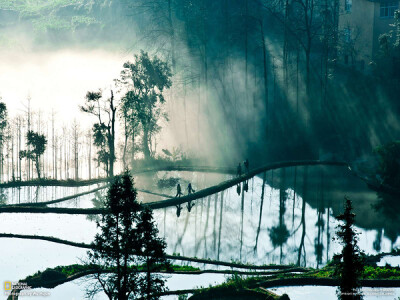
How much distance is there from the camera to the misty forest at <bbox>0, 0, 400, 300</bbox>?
883 inches

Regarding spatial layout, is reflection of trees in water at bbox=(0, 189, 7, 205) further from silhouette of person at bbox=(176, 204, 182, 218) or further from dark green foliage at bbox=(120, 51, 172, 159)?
dark green foliage at bbox=(120, 51, 172, 159)

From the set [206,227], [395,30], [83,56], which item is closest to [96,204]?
[206,227]

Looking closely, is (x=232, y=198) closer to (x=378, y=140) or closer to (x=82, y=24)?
(x=378, y=140)

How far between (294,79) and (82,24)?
5184 inches

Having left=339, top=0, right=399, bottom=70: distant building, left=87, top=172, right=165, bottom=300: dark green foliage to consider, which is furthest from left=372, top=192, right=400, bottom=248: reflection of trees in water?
left=339, top=0, right=399, bottom=70: distant building

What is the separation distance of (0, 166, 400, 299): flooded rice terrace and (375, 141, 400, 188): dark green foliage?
2.08 m

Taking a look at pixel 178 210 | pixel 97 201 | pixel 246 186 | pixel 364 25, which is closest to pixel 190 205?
pixel 178 210

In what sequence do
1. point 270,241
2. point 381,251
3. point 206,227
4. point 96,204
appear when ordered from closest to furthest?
point 381,251 → point 270,241 → point 206,227 → point 96,204

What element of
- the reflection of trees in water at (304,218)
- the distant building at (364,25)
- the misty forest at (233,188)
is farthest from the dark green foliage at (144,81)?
the distant building at (364,25)

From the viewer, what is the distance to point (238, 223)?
118 feet

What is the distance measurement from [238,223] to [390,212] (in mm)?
11658

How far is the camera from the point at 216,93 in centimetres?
8050

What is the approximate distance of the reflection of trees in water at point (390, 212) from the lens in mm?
33562

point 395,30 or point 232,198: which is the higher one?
point 395,30
